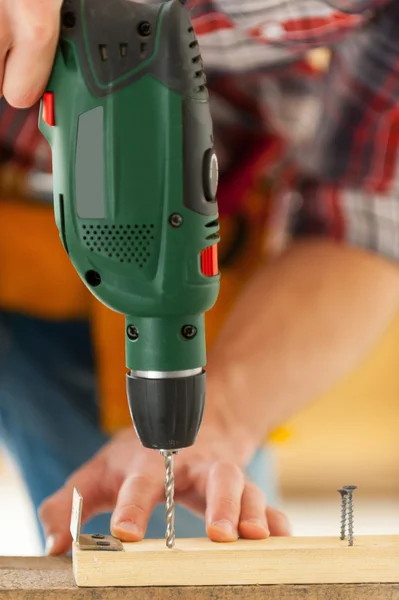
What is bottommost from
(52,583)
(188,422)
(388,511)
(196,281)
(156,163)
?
(388,511)

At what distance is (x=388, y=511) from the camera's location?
104 inches

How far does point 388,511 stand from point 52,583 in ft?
6.50

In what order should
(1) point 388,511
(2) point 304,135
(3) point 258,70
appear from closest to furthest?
(3) point 258,70, (2) point 304,135, (1) point 388,511

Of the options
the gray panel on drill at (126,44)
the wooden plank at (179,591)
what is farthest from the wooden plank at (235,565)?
the gray panel on drill at (126,44)

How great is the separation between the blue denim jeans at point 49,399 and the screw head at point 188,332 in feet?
Result: 2.31

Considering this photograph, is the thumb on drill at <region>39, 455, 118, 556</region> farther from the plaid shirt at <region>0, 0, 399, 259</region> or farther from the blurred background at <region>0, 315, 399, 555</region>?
the blurred background at <region>0, 315, 399, 555</region>

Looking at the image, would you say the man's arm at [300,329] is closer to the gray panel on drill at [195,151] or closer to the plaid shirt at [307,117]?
the plaid shirt at [307,117]

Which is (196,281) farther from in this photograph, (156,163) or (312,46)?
(312,46)

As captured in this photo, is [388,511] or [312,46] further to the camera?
[388,511]

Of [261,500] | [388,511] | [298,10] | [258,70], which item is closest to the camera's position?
[261,500]

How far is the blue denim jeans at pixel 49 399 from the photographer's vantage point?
1.48 metres

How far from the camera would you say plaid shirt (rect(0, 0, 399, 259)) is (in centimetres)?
113

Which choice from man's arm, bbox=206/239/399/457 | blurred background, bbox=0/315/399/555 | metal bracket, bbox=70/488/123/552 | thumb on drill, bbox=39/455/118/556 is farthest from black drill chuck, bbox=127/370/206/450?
blurred background, bbox=0/315/399/555

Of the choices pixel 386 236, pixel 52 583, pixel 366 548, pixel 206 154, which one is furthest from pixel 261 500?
pixel 386 236
